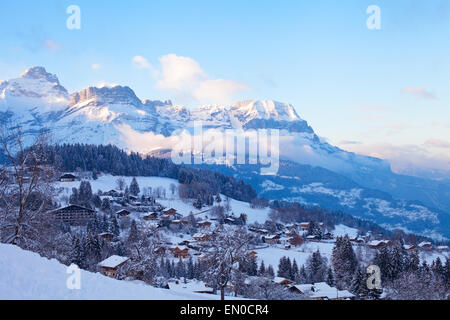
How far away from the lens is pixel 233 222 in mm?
79250

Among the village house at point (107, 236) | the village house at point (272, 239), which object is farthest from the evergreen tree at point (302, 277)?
the village house at point (107, 236)

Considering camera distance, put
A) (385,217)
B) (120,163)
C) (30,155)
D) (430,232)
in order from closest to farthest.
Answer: (30,155) < (120,163) < (430,232) < (385,217)

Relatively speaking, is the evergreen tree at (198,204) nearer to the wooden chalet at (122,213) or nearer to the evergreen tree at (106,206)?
the wooden chalet at (122,213)

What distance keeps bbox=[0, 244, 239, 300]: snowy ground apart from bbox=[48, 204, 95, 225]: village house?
50.7 meters

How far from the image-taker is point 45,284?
10.4m

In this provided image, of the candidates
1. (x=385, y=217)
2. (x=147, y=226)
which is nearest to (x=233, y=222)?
(x=147, y=226)

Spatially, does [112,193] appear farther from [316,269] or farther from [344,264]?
[344,264]

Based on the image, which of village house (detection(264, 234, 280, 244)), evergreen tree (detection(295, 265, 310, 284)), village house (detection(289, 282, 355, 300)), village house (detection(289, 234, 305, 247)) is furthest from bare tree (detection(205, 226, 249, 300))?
village house (detection(264, 234, 280, 244))

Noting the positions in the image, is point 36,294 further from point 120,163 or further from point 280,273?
point 120,163

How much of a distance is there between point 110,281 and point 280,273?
32.9 m

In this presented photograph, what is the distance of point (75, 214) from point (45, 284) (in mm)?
56732

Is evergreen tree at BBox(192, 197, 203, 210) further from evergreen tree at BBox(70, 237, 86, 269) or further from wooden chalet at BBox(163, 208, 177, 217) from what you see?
evergreen tree at BBox(70, 237, 86, 269)

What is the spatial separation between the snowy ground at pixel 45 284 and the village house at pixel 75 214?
50.7 m

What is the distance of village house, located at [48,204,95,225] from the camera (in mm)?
60000
